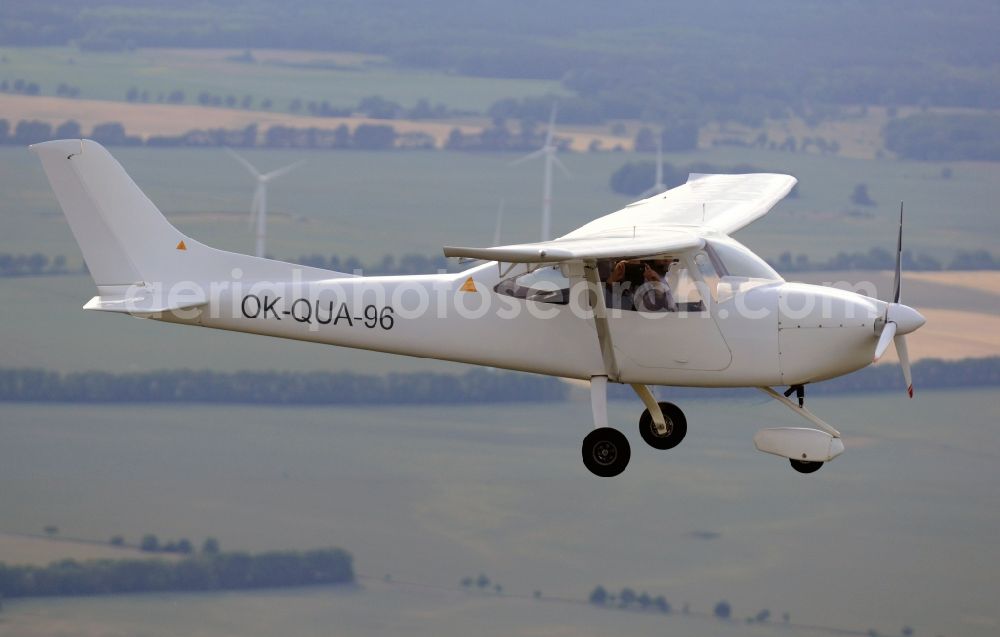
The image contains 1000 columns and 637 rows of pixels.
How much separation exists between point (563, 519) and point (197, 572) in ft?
124

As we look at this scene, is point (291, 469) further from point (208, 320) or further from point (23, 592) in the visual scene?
point (208, 320)

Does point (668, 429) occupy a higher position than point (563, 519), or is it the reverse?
point (563, 519)

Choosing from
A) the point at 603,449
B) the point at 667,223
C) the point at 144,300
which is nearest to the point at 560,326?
the point at 603,449

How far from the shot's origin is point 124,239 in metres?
23.8

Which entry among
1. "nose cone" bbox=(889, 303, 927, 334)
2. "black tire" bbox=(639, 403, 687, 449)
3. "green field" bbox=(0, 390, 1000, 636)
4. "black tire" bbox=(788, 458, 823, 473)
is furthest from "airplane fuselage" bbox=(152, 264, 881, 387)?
"green field" bbox=(0, 390, 1000, 636)

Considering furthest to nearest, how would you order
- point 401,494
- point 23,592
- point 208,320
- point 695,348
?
point 401,494 → point 23,592 → point 208,320 → point 695,348

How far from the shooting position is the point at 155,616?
16975 cm

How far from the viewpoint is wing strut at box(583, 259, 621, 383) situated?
21641mm

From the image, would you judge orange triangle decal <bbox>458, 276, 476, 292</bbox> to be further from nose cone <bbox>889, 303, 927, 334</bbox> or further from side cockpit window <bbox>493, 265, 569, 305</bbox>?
nose cone <bbox>889, 303, 927, 334</bbox>

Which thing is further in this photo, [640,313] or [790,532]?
[790,532]

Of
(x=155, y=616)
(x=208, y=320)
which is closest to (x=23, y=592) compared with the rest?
(x=155, y=616)

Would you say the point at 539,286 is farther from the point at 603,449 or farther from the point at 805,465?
the point at 805,465

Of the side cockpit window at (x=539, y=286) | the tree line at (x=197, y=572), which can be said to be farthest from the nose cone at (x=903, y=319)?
the tree line at (x=197, y=572)

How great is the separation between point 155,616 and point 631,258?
6108 inches
